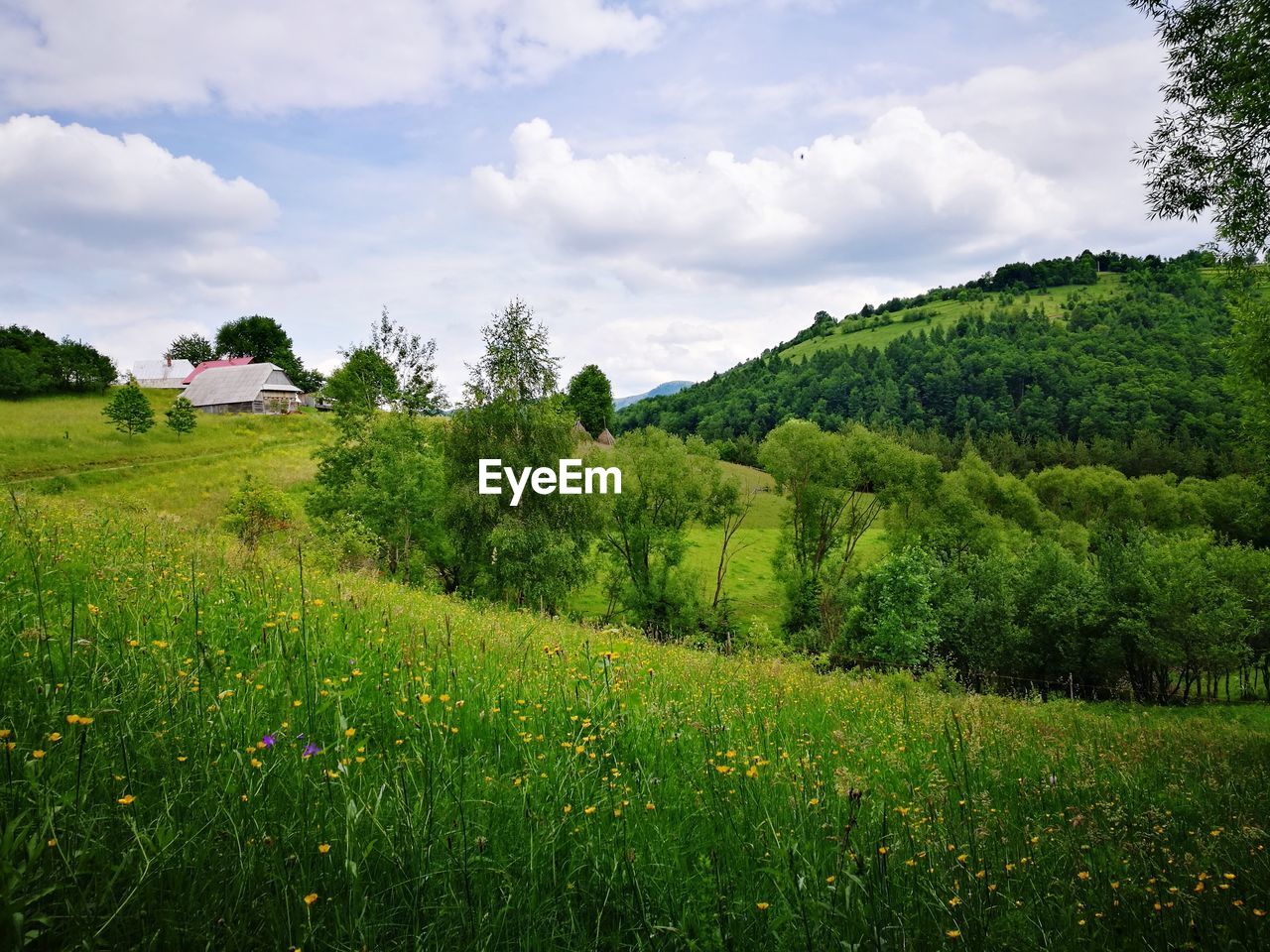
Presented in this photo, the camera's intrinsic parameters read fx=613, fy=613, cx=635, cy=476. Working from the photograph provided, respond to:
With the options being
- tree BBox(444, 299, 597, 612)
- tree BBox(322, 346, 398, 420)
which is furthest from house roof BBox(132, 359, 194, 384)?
tree BBox(444, 299, 597, 612)

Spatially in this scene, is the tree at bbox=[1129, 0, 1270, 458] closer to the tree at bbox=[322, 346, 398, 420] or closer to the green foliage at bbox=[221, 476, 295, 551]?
the green foliage at bbox=[221, 476, 295, 551]

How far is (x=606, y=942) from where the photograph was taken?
251 cm

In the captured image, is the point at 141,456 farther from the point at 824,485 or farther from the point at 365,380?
the point at 824,485

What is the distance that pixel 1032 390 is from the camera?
5359 inches

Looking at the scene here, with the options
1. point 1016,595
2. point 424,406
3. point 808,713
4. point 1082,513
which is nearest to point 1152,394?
point 1082,513

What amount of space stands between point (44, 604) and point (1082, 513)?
86.7 m

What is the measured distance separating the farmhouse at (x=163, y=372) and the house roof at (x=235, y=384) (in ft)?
58.8

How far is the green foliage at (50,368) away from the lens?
52344mm

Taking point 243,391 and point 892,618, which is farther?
point 243,391

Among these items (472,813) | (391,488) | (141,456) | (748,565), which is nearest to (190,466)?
(141,456)

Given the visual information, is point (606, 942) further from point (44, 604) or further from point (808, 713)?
point (808, 713)
